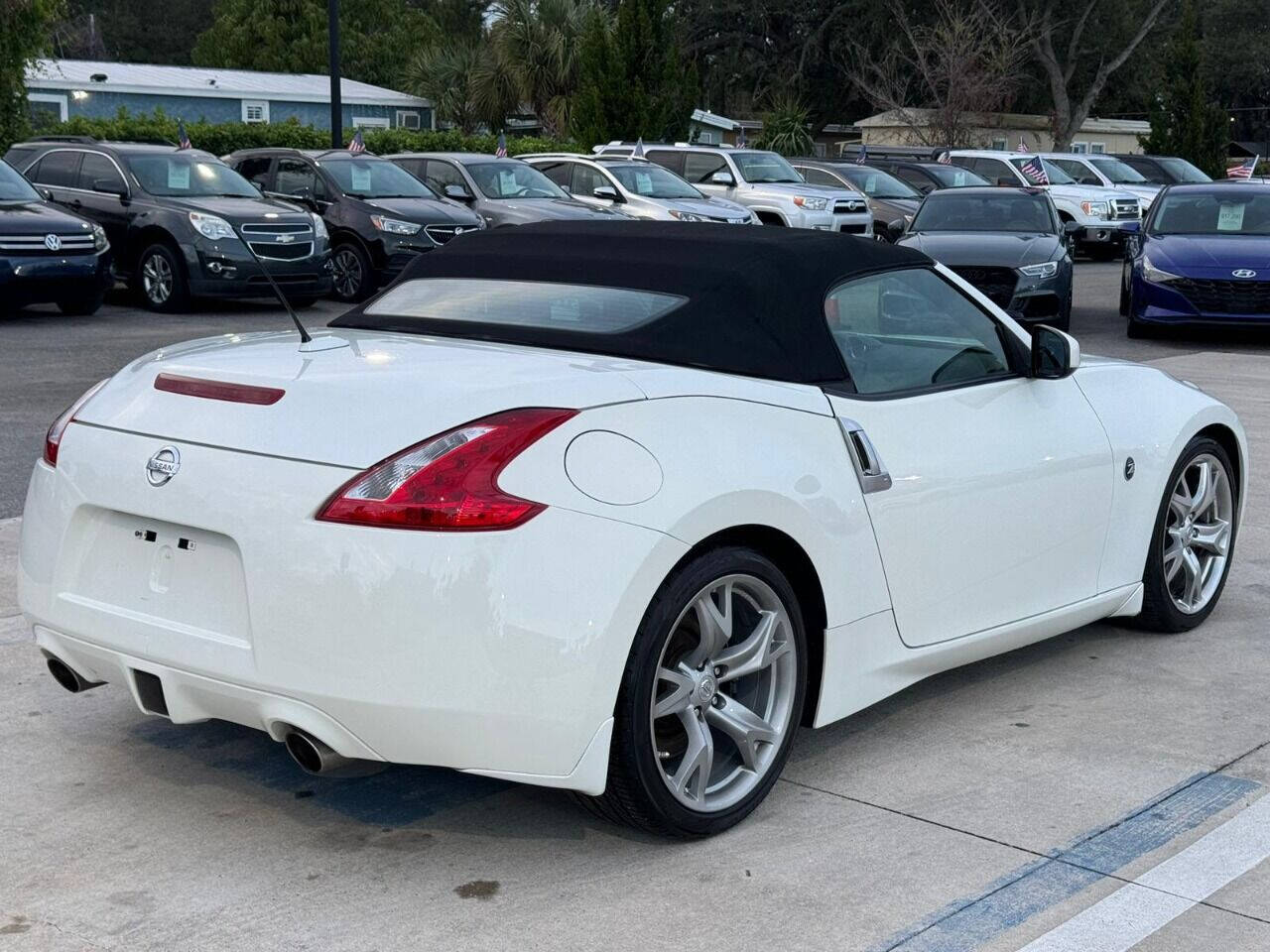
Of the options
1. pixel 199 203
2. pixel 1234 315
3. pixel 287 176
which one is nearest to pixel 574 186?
pixel 287 176

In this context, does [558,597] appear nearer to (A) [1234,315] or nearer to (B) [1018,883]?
(B) [1018,883]

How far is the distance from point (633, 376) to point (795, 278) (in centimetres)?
79

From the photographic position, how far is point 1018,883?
3816mm

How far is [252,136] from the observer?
32.5 metres

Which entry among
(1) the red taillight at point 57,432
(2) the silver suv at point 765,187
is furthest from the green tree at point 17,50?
(1) the red taillight at point 57,432

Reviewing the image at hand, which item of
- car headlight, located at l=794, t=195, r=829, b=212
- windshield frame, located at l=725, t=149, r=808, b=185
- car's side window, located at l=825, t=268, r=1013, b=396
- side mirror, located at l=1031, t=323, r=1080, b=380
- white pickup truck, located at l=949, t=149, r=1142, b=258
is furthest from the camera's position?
white pickup truck, located at l=949, t=149, r=1142, b=258

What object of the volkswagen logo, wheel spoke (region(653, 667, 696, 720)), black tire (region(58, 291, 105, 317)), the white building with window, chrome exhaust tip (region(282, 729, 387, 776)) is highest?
the white building with window

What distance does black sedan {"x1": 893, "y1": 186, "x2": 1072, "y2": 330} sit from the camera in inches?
640

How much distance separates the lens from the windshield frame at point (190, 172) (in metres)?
17.2

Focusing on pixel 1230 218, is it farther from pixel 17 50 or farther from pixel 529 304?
pixel 17 50

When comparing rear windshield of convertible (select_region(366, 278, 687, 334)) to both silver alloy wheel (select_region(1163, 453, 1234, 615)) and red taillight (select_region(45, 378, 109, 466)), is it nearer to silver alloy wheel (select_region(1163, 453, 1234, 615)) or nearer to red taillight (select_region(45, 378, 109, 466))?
red taillight (select_region(45, 378, 109, 466))

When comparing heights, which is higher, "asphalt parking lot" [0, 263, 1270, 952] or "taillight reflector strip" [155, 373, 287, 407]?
"taillight reflector strip" [155, 373, 287, 407]

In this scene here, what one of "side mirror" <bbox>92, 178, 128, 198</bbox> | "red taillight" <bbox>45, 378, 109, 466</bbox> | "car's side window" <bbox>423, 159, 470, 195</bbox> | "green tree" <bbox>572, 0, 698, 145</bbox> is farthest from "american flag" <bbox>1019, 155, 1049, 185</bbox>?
→ "red taillight" <bbox>45, 378, 109, 466</bbox>

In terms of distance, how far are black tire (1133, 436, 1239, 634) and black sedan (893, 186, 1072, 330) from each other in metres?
9.99
